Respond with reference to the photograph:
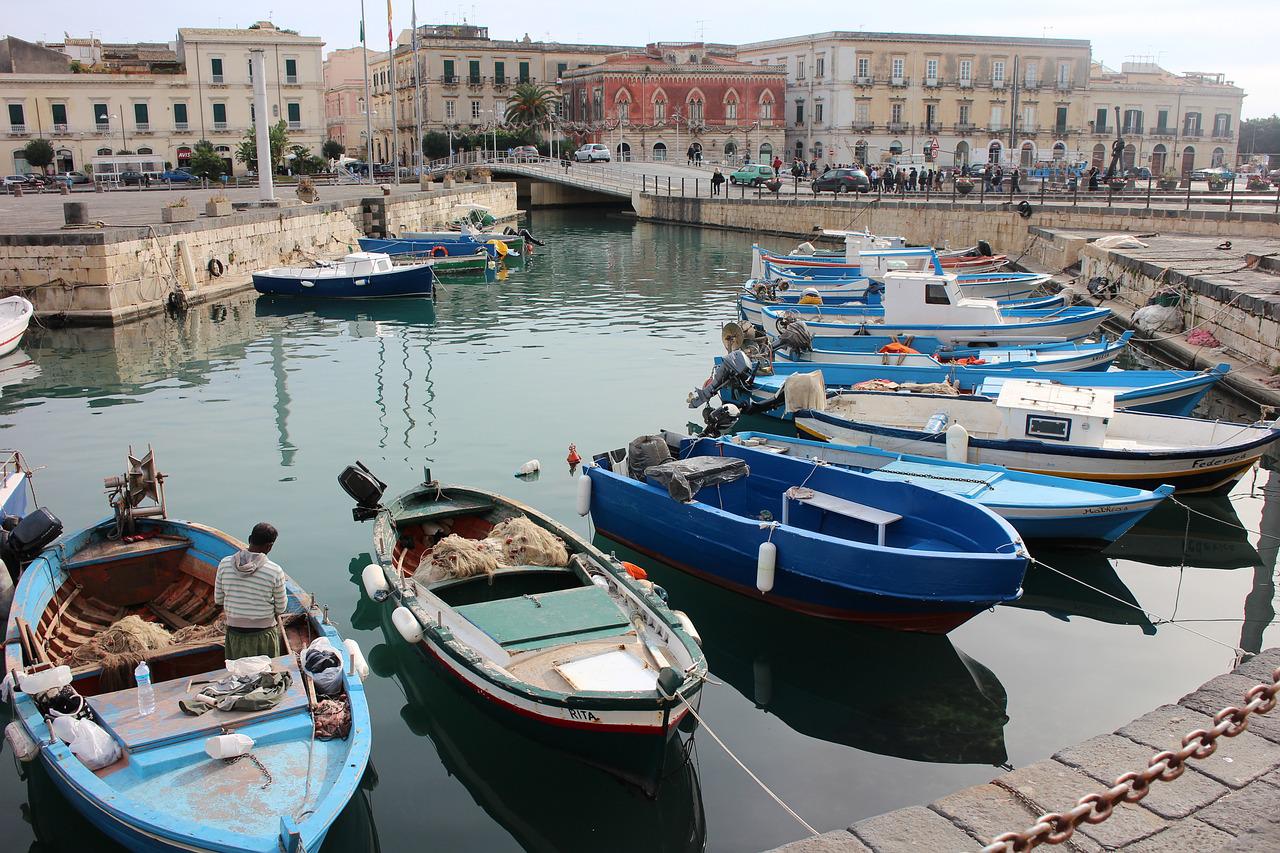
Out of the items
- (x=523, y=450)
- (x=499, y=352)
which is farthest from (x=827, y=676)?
(x=499, y=352)

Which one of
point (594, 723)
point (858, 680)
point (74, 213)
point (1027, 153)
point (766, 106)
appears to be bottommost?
point (858, 680)

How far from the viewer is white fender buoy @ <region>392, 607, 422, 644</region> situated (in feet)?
25.8

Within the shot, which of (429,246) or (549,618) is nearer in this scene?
(549,618)

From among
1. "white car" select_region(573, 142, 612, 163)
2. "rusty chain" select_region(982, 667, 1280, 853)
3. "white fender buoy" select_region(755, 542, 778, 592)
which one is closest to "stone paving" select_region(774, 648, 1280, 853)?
"rusty chain" select_region(982, 667, 1280, 853)

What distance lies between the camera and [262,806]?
225 inches

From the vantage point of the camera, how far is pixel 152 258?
1040 inches

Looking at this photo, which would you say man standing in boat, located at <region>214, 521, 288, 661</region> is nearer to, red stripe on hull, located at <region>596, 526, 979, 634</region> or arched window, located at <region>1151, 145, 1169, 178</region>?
red stripe on hull, located at <region>596, 526, 979, 634</region>

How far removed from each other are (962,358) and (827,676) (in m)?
9.99

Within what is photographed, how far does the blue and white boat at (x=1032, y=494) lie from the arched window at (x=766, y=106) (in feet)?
222

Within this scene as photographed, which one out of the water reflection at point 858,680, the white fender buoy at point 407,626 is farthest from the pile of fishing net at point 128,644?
the water reflection at point 858,680

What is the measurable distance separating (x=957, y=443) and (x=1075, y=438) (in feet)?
4.30

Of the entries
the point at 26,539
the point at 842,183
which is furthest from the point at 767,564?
the point at 842,183

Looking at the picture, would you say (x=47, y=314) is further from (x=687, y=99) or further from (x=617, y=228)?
(x=687, y=99)

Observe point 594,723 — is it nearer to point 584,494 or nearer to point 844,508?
point 844,508
